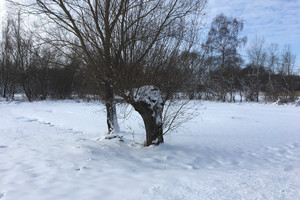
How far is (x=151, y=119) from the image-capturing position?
4.81m

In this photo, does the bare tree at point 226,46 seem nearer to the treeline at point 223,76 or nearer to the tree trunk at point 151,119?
the treeline at point 223,76

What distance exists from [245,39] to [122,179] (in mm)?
25606

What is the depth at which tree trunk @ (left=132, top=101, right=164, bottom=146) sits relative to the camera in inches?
183

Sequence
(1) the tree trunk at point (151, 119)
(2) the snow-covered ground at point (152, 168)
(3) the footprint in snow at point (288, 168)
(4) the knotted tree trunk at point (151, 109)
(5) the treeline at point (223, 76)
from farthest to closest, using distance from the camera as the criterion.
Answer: (5) the treeline at point (223, 76) < (1) the tree trunk at point (151, 119) < (4) the knotted tree trunk at point (151, 109) < (3) the footprint in snow at point (288, 168) < (2) the snow-covered ground at point (152, 168)

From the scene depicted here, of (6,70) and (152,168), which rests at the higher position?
(6,70)

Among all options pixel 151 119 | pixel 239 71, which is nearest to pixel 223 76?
pixel 239 71

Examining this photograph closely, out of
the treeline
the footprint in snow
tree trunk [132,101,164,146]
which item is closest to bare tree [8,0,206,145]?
tree trunk [132,101,164,146]

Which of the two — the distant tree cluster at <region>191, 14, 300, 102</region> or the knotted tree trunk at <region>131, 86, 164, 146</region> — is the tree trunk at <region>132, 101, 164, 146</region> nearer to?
the knotted tree trunk at <region>131, 86, 164, 146</region>

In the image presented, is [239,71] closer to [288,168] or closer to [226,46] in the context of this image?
[226,46]

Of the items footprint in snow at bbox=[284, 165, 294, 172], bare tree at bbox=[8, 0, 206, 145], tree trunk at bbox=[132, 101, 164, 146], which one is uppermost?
bare tree at bbox=[8, 0, 206, 145]

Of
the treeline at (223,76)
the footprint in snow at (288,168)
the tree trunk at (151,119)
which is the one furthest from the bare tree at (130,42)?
the treeline at (223,76)

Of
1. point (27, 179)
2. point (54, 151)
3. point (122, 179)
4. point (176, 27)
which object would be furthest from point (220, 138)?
point (27, 179)

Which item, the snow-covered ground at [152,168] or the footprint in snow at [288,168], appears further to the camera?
the footprint in snow at [288,168]

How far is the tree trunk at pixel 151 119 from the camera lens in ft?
15.3
